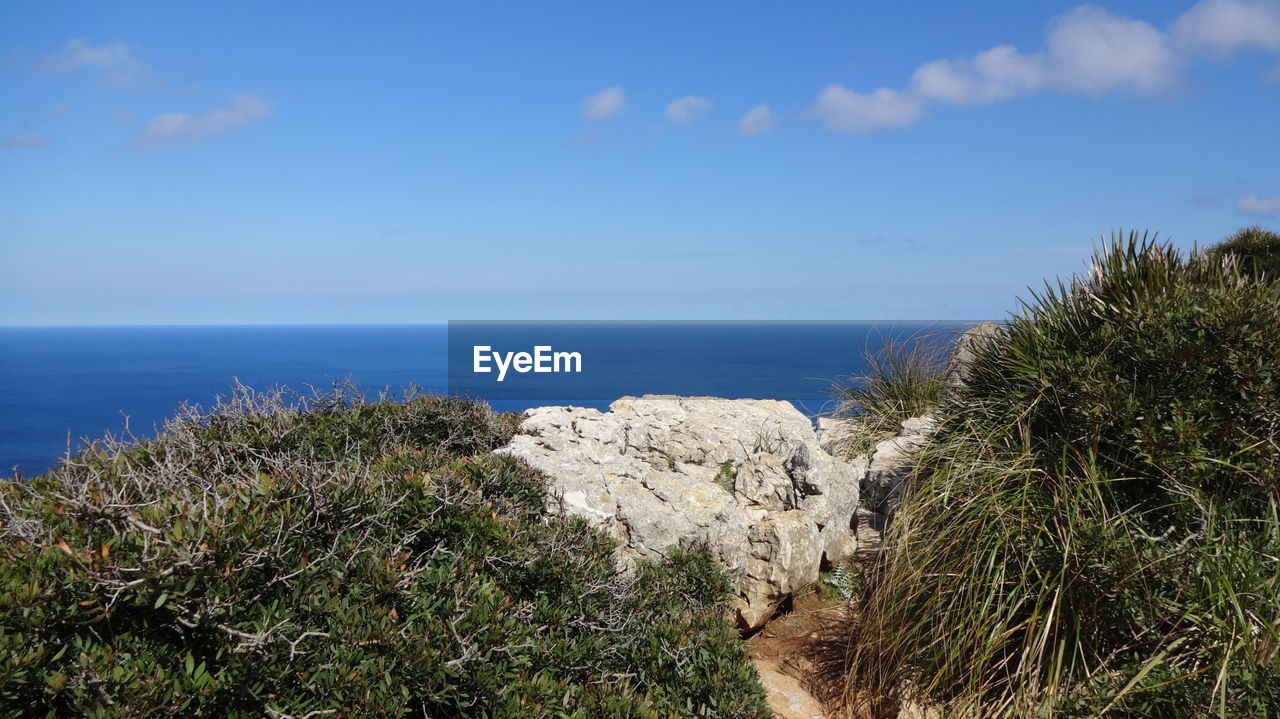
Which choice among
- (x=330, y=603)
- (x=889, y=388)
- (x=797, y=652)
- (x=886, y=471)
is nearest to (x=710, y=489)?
(x=797, y=652)

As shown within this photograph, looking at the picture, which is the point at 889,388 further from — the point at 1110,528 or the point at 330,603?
the point at 330,603

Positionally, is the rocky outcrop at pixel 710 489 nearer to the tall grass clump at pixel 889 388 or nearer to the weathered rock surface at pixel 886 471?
the weathered rock surface at pixel 886 471

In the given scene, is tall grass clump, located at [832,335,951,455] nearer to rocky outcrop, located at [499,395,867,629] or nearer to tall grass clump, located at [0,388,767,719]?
rocky outcrop, located at [499,395,867,629]

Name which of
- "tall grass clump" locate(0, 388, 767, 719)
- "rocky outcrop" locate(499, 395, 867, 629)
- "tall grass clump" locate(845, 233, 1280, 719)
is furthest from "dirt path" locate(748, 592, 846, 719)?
"tall grass clump" locate(0, 388, 767, 719)

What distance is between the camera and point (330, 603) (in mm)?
2822

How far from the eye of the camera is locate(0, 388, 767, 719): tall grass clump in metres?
2.41

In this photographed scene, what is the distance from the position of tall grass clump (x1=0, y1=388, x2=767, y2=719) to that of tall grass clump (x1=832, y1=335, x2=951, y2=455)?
268 inches

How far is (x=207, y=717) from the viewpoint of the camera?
2.48m

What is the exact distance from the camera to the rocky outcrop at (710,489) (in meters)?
5.67

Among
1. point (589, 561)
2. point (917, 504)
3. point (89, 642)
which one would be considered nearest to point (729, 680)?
point (589, 561)

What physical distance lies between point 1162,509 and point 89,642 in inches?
214

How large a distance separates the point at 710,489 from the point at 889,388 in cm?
618

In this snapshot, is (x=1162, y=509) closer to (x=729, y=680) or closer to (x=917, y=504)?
(x=917, y=504)

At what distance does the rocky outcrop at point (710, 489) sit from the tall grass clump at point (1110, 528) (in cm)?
86
